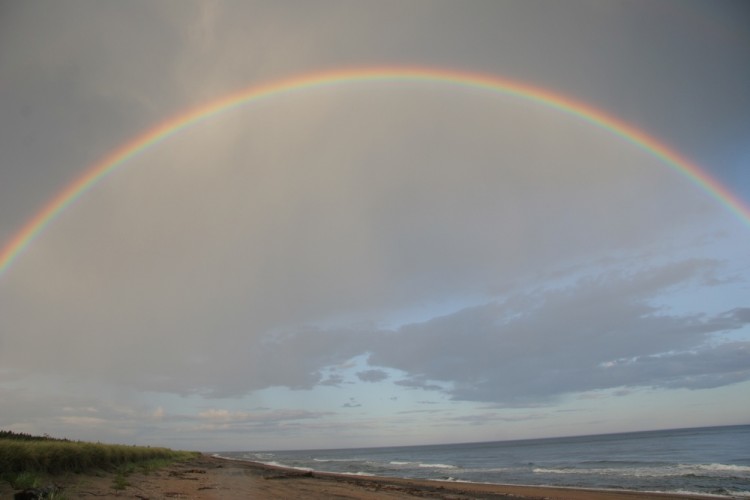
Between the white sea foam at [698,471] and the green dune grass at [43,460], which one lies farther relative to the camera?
the white sea foam at [698,471]

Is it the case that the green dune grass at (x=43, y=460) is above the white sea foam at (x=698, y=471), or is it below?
above

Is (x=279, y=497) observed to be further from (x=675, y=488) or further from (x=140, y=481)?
(x=675, y=488)

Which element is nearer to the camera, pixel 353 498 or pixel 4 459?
pixel 4 459

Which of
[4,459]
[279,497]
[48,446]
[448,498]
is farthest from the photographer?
[448,498]

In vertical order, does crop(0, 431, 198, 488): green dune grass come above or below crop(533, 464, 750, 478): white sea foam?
above

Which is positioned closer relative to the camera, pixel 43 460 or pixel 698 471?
pixel 43 460

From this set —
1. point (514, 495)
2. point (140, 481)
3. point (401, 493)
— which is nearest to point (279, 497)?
point (140, 481)

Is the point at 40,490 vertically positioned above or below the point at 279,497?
above

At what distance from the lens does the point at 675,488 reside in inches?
1228

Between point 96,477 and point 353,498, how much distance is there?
11.8 meters

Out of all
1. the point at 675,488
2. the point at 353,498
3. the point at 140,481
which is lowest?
the point at 675,488

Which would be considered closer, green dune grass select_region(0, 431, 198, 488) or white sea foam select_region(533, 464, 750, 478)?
green dune grass select_region(0, 431, 198, 488)

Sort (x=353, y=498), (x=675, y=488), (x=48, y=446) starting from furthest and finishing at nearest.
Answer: (x=675, y=488) < (x=353, y=498) < (x=48, y=446)

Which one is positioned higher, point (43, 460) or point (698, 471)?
point (43, 460)
